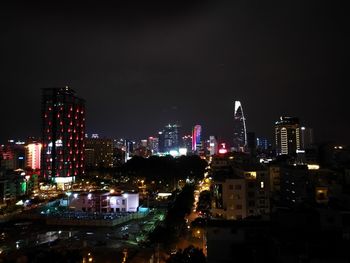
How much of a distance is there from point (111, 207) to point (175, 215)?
6.97 meters

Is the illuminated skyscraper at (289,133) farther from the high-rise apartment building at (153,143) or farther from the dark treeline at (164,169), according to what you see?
the high-rise apartment building at (153,143)

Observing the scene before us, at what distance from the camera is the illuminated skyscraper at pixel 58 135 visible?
35.3 meters

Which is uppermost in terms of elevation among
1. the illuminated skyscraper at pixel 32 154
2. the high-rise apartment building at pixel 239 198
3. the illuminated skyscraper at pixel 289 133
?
the illuminated skyscraper at pixel 289 133

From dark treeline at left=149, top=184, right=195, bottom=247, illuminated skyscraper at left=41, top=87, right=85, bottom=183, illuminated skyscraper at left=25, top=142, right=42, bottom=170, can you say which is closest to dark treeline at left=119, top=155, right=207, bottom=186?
illuminated skyscraper at left=41, top=87, right=85, bottom=183

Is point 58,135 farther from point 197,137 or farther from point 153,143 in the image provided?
point 153,143

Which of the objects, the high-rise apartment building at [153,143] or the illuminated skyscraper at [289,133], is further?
the high-rise apartment building at [153,143]

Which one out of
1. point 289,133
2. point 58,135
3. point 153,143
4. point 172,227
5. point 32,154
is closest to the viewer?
point 172,227

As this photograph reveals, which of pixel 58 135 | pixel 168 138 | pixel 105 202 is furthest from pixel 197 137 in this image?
pixel 105 202

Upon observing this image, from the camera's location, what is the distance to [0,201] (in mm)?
24656

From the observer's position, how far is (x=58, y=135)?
117 feet

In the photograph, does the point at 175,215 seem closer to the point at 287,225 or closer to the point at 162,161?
the point at 287,225

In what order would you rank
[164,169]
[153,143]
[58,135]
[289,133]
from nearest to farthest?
[164,169], [58,135], [289,133], [153,143]

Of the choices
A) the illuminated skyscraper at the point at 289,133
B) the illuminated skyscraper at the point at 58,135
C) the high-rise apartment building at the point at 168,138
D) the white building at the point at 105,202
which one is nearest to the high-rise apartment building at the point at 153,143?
the high-rise apartment building at the point at 168,138

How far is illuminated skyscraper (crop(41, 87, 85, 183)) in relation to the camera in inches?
1391
